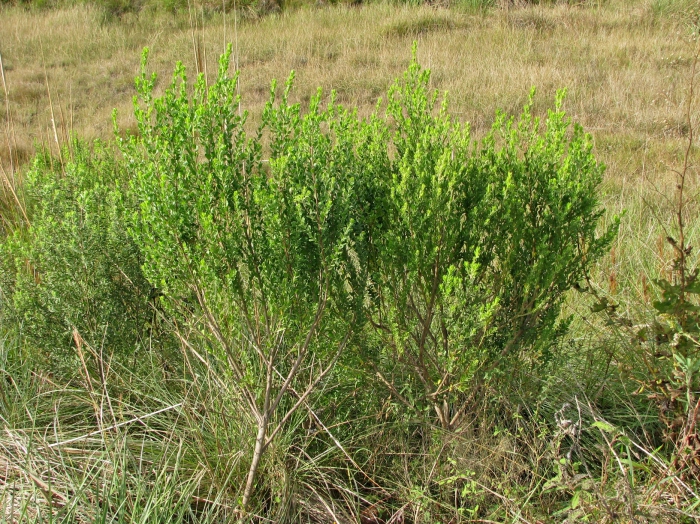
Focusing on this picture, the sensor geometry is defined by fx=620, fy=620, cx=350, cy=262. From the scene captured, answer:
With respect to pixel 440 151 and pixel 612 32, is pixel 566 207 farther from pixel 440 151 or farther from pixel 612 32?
pixel 612 32

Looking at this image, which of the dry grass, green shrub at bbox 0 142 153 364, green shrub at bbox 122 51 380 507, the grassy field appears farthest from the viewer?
the dry grass

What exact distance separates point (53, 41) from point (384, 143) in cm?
1442

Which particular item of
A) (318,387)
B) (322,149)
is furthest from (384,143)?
(318,387)

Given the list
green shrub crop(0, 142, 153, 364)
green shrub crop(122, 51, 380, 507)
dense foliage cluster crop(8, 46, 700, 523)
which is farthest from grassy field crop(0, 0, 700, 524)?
green shrub crop(122, 51, 380, 507)

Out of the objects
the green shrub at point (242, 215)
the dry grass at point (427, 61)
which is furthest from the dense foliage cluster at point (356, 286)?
the dry grass at point (427, 61)

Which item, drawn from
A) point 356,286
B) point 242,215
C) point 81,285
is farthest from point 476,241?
point 81,285

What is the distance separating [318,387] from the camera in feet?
8.96

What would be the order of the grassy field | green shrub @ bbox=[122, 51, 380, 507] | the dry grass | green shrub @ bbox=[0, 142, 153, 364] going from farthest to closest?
the dry grass
green shrub @ bbox=[0, 142, 153, 364]
the grassy field
green shrub @ bbox=[122, 51, 380, 507]

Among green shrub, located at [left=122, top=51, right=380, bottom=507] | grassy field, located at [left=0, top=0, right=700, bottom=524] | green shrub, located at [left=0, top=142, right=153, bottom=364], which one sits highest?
green shrub, located at [left=122, top=51, right=380, bottom=507]

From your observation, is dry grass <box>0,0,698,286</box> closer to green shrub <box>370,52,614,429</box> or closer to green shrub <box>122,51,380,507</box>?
green shrub <box>370,52,614,429</box>

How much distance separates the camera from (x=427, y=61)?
981 centimetres

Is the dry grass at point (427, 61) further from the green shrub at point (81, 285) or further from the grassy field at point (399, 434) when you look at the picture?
the green shrub at point (81, 285)

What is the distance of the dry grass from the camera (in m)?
7.46

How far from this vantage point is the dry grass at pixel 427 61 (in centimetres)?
746
